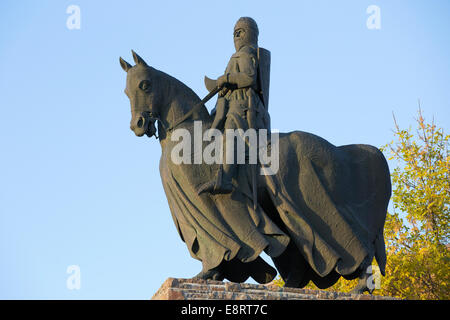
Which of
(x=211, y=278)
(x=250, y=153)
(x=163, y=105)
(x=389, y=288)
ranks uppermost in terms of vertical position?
(x=163, y=105)

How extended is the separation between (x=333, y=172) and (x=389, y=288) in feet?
22.9

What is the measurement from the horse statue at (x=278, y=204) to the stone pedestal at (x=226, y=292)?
60 cm

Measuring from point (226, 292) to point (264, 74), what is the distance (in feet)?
12.5

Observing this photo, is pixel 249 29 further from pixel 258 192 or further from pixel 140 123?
pixel 258 192

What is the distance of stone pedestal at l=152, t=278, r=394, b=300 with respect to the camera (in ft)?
35.9

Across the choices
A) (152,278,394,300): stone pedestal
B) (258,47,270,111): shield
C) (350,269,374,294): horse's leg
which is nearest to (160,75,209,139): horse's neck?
(258,47,270,111): shield

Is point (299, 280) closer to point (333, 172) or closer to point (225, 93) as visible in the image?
point (333, 172)

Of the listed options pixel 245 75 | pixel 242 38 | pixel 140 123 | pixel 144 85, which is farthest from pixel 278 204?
pixel 242 38

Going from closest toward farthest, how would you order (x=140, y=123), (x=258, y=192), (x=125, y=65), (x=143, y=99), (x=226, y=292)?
1. (x=226, y=292)
2. (x=258, y=192)
3. (x=140, y=123)
4. (x=143, y=99)
5. (x=125, y=65)

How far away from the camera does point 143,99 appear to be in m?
12.7

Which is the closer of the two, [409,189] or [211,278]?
[211,278]

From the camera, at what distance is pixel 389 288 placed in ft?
61.3
